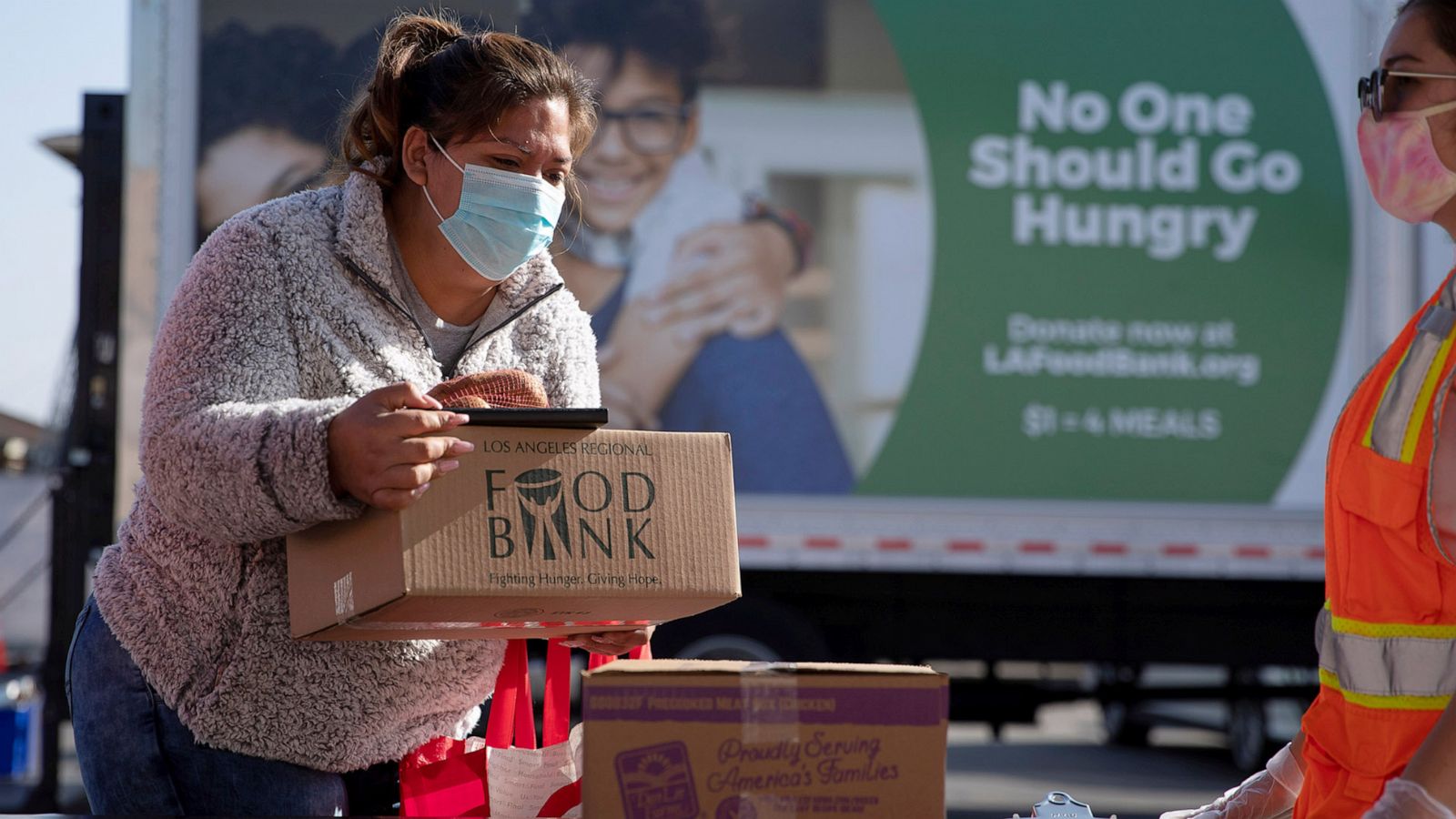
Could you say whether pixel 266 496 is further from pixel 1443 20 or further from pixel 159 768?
pixel 1443 20

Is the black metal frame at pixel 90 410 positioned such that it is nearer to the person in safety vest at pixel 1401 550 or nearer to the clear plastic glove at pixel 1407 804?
the person in safety vest at pixel 1401 550

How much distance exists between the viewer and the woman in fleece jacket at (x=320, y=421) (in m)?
1.65

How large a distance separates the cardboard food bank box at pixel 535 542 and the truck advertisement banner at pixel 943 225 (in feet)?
13.9

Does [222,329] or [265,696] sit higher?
[222,329]

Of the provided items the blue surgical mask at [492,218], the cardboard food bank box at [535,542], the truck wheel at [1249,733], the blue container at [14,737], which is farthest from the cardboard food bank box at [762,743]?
the truck wheel at [1249,733]

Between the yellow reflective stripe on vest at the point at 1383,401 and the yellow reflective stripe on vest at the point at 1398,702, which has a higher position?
the yellow reflective stripe on vest at the point at 1383,401

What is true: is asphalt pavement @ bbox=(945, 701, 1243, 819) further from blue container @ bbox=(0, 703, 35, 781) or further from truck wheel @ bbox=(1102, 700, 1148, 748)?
blue container @ bbox=(0, 703, 35, 781)

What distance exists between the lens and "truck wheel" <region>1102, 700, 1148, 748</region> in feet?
29.9

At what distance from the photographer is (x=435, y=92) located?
2021mm

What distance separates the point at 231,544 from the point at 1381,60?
1.62 m

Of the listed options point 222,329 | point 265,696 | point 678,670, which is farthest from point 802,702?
point 222,329

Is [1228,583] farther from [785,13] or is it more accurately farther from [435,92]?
[435,92]

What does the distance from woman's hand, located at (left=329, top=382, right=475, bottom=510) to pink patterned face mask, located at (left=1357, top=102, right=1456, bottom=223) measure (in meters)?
1.23

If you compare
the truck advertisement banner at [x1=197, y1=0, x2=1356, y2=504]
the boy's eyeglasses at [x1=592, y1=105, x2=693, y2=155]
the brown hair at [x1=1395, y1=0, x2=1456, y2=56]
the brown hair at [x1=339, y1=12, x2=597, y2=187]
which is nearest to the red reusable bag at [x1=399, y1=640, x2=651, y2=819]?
the brown hair at [x1=339, y1=12, x2=597, y2=187]
